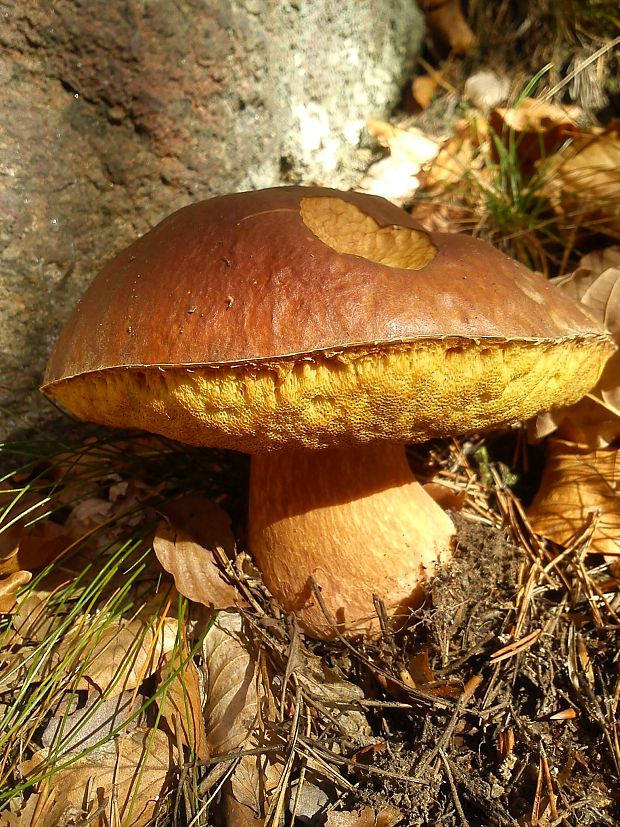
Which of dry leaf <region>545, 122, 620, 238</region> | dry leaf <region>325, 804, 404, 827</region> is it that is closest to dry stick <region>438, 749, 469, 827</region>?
dry leaf <region>325, 804, 404, 827</region>

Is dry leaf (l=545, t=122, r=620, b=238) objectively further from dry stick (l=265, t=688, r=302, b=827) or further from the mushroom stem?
dry stick (l=265, t=688, r=302, b=827)

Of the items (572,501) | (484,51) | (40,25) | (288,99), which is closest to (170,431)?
(572,501)

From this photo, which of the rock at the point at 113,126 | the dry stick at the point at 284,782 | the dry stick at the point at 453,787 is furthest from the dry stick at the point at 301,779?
the rock at the point at 113,126

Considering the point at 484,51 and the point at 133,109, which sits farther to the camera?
the point at 484,51

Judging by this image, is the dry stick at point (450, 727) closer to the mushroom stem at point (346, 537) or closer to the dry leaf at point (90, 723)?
the mushroom stem at point (346, 537)

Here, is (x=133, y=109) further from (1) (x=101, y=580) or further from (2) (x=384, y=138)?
(1) (x=101, y=580)

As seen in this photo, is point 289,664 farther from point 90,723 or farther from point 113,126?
point 113,126

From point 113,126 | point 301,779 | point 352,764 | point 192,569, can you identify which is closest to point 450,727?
point 352,764
